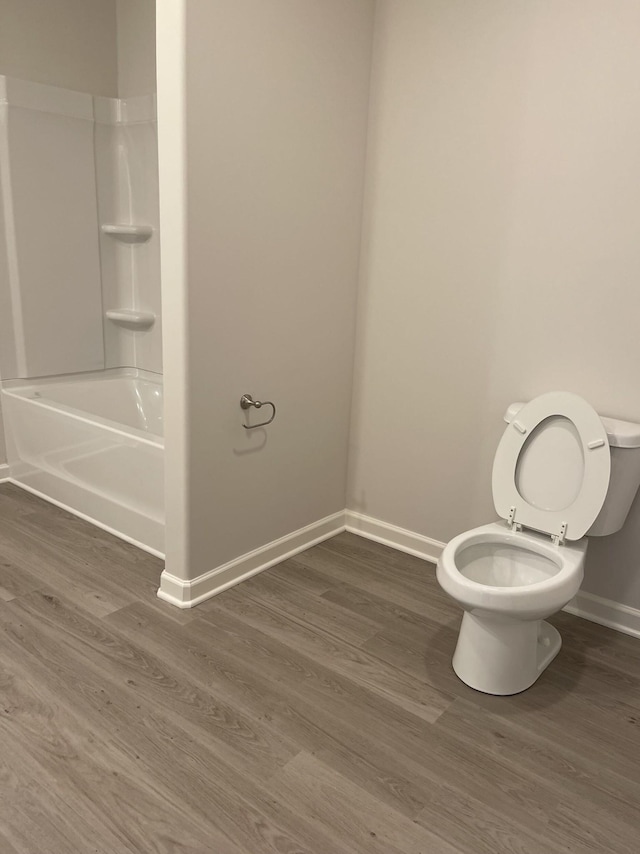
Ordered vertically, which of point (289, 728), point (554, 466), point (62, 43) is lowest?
point (289, 728)

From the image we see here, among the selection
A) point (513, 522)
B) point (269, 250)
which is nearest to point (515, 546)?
point (513, 522)

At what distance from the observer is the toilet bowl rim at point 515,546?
1826 mm

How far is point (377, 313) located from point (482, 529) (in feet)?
3.59

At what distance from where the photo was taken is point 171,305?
2.14 meters

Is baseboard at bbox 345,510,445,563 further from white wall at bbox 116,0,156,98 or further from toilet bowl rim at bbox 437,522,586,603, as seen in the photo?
white wall at bbox 116,0,156,98

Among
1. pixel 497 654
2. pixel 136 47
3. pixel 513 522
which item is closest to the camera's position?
pixel 497 654

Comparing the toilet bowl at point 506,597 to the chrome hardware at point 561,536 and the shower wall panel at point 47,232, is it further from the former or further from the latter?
the shower wall panel at point 47,232

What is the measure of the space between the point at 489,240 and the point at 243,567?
5.20ft

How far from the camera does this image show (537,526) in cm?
218

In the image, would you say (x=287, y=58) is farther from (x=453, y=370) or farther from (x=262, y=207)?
(x=453, y=370)

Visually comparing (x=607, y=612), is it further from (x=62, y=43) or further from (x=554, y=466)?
(x=62, y=43)

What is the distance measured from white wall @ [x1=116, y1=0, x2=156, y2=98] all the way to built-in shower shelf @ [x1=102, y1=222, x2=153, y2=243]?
0.68 meters

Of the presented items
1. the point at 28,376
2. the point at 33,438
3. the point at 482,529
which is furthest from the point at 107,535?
the point at 482,529

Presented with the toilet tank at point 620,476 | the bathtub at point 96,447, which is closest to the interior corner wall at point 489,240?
the toilet tank at point 620,476
